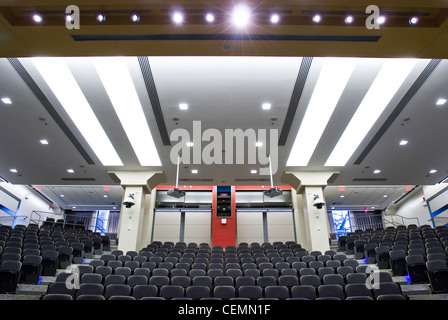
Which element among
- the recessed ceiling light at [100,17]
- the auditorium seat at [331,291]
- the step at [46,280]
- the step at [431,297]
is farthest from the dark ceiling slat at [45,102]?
the step at [431,297]

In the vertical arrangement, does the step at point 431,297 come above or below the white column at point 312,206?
below

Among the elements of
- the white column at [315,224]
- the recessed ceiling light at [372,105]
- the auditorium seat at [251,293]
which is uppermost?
the recessed ceiling light at [372,105]

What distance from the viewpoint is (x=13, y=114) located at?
836cm

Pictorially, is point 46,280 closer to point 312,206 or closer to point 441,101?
point 312,206

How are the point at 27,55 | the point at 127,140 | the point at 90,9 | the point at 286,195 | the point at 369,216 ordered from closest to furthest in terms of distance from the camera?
the point at 90,9 → the point at 27,55 → the point at 127,140 → the point at 286,195 → the point at 369,216

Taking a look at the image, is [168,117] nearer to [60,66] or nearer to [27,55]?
[60,66]

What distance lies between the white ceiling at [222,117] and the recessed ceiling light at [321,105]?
0.67 ft

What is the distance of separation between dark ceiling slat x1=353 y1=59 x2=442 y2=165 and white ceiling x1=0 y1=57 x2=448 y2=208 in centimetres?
9

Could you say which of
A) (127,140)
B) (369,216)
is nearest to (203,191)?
(127,140)

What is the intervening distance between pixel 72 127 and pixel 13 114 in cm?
155

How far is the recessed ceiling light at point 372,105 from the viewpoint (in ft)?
22.4

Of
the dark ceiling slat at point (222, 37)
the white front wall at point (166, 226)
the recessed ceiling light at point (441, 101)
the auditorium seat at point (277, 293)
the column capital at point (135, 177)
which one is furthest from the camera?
the white front wall at point (166, 226)

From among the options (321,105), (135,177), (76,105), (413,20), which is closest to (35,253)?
(76,105)

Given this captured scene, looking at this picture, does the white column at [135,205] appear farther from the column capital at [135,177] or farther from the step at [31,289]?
the step at [31,289]
